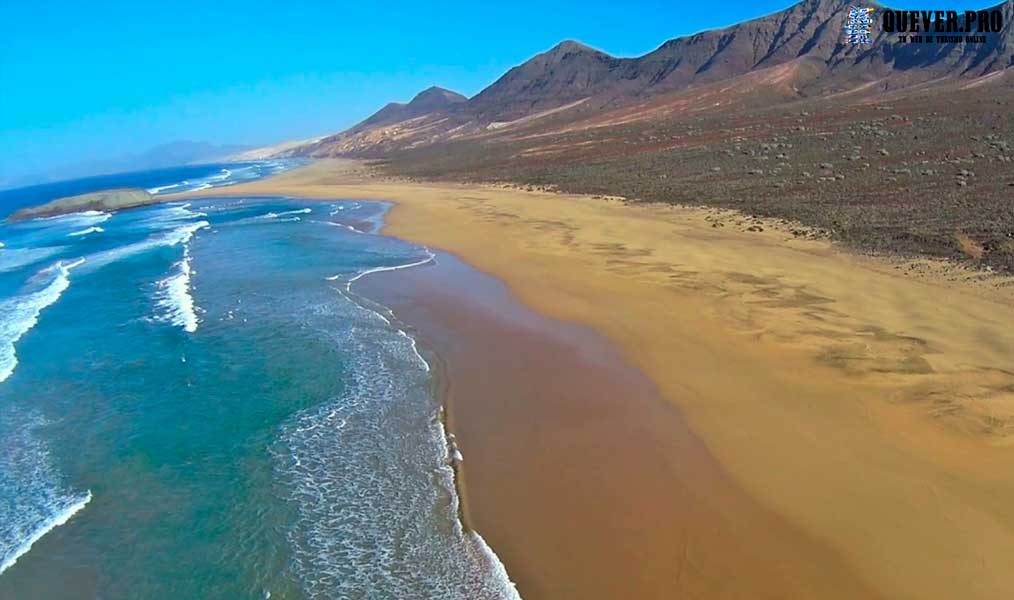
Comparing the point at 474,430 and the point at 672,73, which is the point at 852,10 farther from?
the point at 474,430

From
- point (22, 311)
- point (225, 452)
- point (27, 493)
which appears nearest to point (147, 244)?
point (22, 311)

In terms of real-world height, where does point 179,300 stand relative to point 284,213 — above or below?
below

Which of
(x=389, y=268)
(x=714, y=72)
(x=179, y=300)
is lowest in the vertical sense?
(x=389, y=268)

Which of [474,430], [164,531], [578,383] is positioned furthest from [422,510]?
[578,383]

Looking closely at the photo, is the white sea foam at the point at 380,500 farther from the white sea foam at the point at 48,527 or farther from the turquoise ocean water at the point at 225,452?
the white sea foam at the point at 48,527

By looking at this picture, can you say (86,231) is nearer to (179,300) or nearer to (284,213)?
(284,213)

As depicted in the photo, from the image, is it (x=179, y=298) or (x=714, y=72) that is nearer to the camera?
(x=179, y=298)
